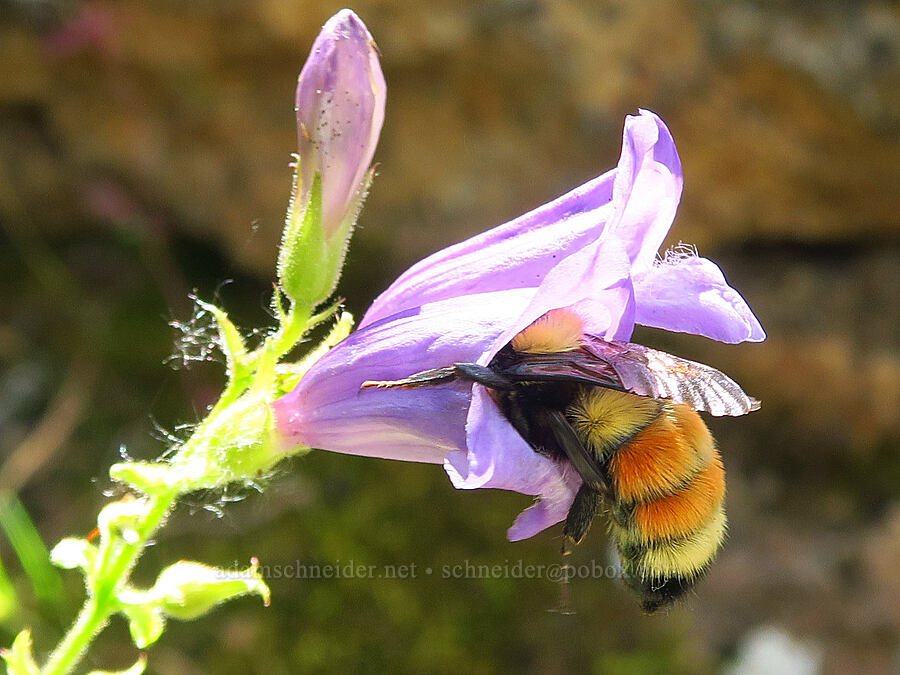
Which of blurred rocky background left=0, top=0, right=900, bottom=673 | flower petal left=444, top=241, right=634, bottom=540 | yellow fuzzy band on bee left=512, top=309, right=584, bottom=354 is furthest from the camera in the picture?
blurred rocky background left=0, top=0, right=900, bottom=673

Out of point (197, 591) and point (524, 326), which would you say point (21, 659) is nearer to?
point (197, 591)

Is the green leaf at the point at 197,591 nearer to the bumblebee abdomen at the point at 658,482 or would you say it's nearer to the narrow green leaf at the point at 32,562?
the bumblebee abdomen at the point at 658,482

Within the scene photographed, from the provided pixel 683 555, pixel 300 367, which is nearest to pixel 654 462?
pixel 683 555

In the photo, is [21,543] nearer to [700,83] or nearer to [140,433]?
[140,433]

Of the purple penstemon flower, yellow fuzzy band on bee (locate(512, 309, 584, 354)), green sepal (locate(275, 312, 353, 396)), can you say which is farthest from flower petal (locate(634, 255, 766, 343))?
green sepal (locate(275, 312, 353, 396))

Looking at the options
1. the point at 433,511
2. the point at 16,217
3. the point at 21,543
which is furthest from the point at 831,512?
the point at 16,217

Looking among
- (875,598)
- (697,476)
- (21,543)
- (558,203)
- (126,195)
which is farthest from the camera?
(126,195)

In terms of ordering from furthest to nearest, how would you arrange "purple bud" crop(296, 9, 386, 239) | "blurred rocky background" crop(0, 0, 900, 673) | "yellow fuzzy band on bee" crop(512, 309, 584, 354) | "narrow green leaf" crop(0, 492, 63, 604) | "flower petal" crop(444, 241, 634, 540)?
1. "blurred rocky background" crop(0, 0, 900, 673)
2. "narrow green leaf" crop(0, 492, 63, 604)
3. "purple bud" crop(296, 9, 386, 239)
4. "yellow fuzzy band on bee" crop(512, 309, 584, 354)
5. "flower petal" crop(444, 241, 634, 540)

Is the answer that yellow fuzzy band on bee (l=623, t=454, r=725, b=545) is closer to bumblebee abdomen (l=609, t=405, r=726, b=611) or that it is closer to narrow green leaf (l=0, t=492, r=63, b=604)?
bumblebee abdomen (l=609, t=405, r=726, b=611)
